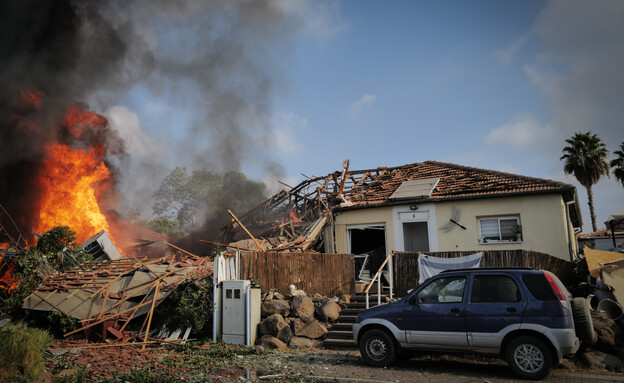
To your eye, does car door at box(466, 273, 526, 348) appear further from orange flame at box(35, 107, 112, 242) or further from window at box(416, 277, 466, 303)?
orange flame at box(35, 107, 112, 242)

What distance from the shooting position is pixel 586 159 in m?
37.6

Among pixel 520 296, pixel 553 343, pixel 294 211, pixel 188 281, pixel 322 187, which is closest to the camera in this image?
pixel 553 343

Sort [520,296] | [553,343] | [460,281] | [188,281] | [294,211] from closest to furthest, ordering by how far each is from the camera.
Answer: [553,343] < [520,296] < [460,281] < [188,281] < [294,211]

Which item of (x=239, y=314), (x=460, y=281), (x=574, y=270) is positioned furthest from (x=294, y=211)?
(x=460, y=281)

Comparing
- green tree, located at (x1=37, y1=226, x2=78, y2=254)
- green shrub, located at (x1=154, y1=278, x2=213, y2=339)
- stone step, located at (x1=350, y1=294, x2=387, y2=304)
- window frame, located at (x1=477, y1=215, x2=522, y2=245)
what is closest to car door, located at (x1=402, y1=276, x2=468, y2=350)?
stone step, located at (x1=350, y1=294, x2=387, y2=304)

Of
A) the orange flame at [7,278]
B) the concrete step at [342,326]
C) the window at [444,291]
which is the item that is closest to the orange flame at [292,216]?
the concrete step at [342,326]

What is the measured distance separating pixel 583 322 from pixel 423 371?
9.71 feet

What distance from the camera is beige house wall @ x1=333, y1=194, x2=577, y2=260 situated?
14.3 metres

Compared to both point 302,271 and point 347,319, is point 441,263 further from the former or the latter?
point 302,271

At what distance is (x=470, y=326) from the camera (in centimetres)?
721

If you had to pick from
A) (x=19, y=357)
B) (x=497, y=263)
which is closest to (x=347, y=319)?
(x=497, y=263)

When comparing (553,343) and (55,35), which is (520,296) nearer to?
(553,343)

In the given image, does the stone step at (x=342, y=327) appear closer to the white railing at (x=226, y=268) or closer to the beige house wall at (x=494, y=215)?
the white railing at (x=226, y=268)

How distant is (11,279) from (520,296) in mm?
17764
